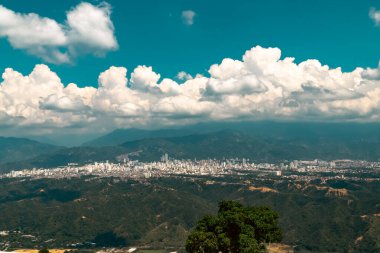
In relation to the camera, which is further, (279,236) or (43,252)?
(43,252)

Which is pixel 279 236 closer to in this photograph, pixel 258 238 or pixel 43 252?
pixel 258 238

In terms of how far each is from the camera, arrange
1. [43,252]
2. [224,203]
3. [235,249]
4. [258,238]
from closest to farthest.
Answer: [235,249], [258,238], [224,203], [43,252]

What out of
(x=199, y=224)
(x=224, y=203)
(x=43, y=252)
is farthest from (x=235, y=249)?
(x=43, y=252)

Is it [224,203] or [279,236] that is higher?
[224,203]

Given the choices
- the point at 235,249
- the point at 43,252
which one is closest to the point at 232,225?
the point at 235,249

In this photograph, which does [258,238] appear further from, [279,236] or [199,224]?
[199,224]

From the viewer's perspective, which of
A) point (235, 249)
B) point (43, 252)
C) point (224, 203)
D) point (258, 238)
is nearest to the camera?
point (235, 249)
